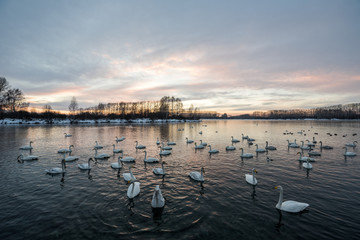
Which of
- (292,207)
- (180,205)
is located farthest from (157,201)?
(292,207)

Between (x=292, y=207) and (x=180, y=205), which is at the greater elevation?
(x=292, y=207)

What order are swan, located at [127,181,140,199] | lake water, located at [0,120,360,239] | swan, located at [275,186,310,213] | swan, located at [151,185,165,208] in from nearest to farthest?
lake water, located at [0,120,360,239], swan, located at [275,186,310,213], swan, located at [151,185,165,208], swan, located at [127,181,140,199]

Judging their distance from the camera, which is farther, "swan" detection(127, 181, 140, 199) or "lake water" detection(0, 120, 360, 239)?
"swan" detection(127, 181, 140, 199)

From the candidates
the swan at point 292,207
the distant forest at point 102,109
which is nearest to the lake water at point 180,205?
the swan at point 292,207

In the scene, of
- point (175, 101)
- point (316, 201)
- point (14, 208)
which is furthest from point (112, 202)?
point (175, 101)

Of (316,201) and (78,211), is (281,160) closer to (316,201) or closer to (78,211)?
(316,201)

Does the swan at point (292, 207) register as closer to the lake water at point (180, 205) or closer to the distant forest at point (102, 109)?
the lake water at point (180, 205)

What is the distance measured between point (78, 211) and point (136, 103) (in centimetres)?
13877

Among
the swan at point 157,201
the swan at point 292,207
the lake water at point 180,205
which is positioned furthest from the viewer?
the swan at point 157,201

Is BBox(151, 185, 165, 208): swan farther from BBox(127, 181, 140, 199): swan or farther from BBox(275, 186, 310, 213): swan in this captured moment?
BBox(275, 186, 310, 213): swan

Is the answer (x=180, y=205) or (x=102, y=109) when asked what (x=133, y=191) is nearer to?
(x=180, y=205)

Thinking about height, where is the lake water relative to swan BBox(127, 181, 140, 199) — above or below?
below

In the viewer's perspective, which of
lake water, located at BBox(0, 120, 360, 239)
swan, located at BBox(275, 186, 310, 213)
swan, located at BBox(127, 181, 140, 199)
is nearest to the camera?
lake water, located at BBox(0, 120, 360, 239)

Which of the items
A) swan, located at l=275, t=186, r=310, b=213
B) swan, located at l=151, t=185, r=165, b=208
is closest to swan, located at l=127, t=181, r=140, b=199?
swan, located at l=151, t=185, r=165, b=208
